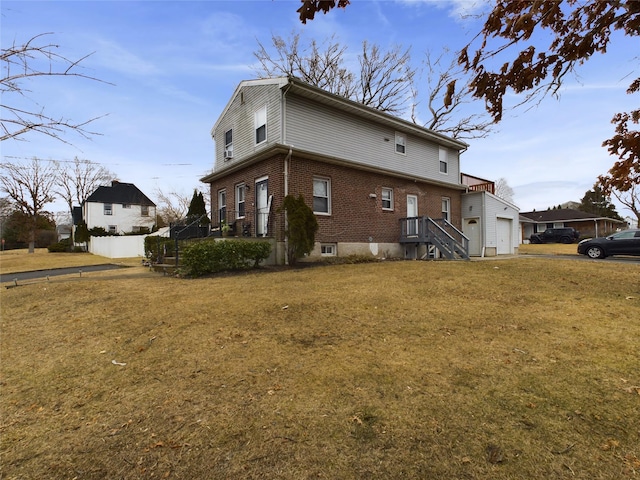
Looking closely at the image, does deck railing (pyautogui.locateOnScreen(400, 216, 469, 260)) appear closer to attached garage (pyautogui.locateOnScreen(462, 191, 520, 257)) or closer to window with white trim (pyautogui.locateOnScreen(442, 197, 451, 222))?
window with white trim (pyautogui.locateOnScreen(442, 197, 451, 222))

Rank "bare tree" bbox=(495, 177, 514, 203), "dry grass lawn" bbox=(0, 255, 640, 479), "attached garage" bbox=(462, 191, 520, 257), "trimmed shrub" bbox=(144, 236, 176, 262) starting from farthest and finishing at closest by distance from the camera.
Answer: "bare tree" bbox=(495, 177, 514, 203), "attached garage" bbox=(462, 191, 520, 257), "trimmed shrub" bbox=(144, 236, 176, 262), "dry grass lawn" bbox=(0, 255, 640, 479)

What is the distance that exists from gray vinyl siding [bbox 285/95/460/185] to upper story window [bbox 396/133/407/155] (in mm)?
181

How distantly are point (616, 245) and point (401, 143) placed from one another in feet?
35.6

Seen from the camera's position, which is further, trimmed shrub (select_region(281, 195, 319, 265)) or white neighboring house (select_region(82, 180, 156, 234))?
white neighboring house (select_region(82, 180, 156, 234))

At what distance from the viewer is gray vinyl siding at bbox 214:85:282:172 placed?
1198cm

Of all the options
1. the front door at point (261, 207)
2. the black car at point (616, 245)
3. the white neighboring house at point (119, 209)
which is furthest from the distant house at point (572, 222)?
the white neighboring house at point (119, 209)

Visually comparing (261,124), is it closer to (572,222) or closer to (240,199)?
(240,199)

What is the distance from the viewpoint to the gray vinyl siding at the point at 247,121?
1198 cm

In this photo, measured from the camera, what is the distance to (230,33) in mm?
7512

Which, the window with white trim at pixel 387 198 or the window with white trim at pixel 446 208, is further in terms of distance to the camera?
the window with white trim at pixel 446 208

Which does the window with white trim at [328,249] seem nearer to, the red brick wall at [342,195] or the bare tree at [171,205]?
the red brick wall at [342,195]

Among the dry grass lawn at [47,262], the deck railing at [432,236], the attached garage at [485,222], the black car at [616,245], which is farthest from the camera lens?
the attached garage at [485,222]

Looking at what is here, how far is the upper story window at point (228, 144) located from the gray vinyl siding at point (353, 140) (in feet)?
14.5

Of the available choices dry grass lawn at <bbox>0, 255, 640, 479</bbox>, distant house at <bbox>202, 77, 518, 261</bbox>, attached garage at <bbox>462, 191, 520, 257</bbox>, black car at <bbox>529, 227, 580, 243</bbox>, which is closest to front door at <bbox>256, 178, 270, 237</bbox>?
distant house at <bbox>202, 77, 518, 261</bbox>
